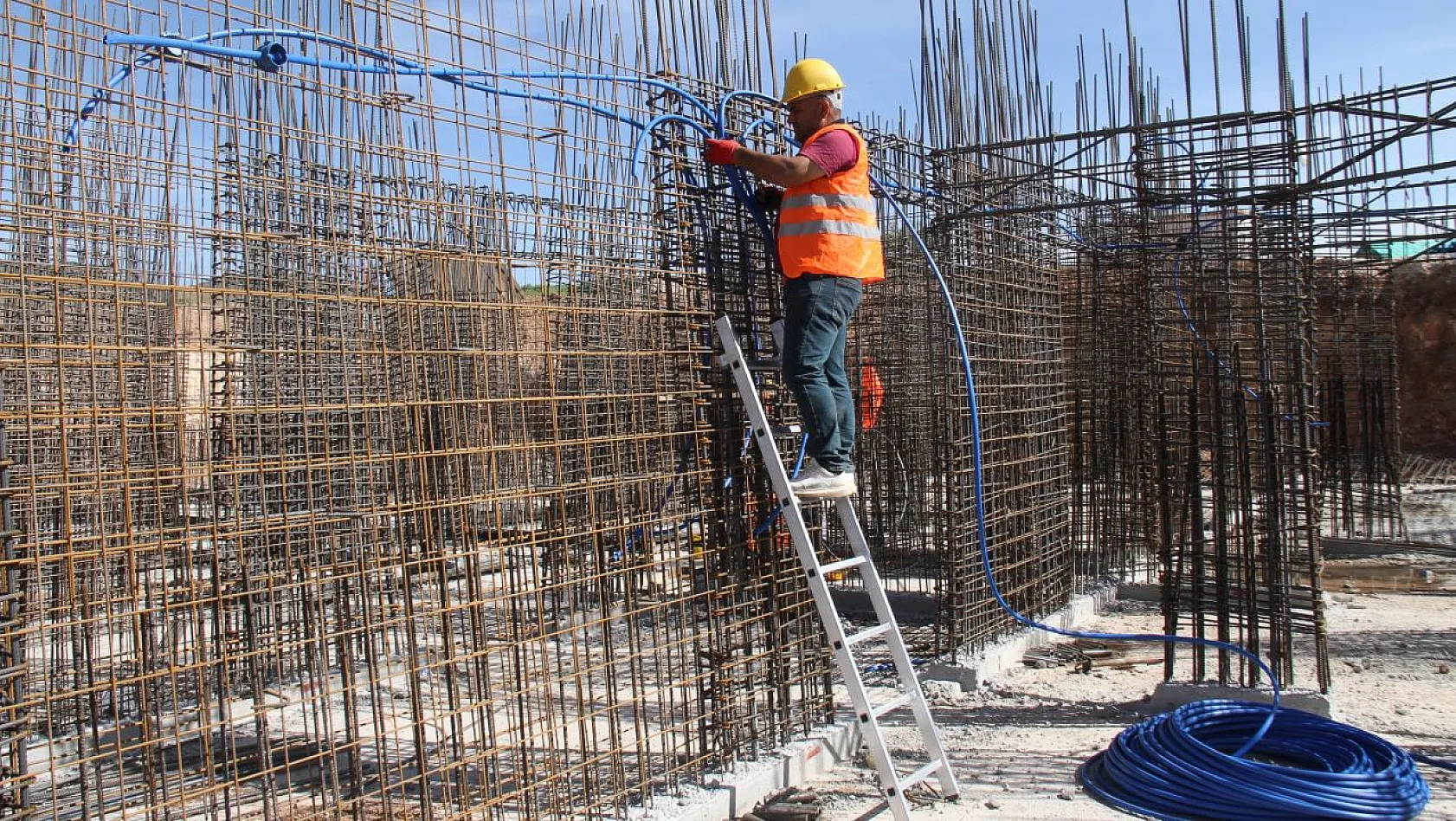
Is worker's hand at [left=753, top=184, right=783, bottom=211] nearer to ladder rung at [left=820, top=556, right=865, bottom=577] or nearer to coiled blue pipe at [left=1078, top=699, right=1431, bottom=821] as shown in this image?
ladder rung at [left=820, top=556, right=865, bottom=577]

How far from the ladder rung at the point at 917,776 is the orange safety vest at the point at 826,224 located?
199cm

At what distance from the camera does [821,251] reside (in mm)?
4520

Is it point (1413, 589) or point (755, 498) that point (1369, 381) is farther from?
point (755, 498)

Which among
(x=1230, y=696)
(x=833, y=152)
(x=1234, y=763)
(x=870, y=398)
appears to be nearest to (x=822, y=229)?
(x=833, y=152)

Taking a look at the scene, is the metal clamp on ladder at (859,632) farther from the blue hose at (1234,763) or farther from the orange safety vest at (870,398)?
the orange safety vest at (870,398)

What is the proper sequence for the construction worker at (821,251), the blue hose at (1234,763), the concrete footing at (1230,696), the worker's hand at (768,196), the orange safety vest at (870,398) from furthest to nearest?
the orange safety vest at (870,398) → the concrete footing at (1230,696) → the worker's hand at (768,196) → the blue hose at (1234,763) → the construction worker at (821,251)

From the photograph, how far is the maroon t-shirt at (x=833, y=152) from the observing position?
4.46 metres

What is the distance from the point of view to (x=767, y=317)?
526 centimetres

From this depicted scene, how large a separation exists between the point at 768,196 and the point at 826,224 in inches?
22.3

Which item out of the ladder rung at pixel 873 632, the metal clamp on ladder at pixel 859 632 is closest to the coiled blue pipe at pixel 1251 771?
the metal clamp on ladder at pixel 859 632

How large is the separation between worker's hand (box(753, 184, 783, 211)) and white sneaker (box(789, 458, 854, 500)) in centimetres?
119

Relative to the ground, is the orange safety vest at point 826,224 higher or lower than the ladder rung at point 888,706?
higher

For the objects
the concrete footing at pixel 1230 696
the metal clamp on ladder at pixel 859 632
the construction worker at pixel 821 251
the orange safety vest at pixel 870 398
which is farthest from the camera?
the orange safety vest at pixel 870 398

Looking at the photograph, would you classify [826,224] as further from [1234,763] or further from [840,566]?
[1234,763]
